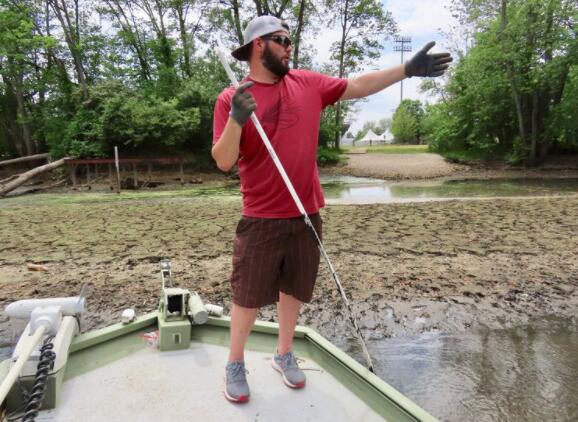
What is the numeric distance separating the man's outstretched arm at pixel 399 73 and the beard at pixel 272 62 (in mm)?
425

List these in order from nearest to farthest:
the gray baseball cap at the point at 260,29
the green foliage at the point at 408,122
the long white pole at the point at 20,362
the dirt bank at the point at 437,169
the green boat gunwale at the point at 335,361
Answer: the long white pole at the point at 20,362 < the green boat gunwale at the point at 335,361 < the gray baseball cap at the point at 260,29 < the dirt bank at the point at 437,169 < the green foliage at the point at 408,122

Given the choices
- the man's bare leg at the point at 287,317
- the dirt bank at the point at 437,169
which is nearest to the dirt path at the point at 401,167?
the dirt bank at the point at 437,169

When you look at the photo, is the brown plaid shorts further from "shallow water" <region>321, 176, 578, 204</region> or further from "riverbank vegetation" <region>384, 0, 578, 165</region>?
"riverbank vegetation" <region>384, 0, 578, 165</region>

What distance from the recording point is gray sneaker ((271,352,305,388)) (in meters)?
2.40

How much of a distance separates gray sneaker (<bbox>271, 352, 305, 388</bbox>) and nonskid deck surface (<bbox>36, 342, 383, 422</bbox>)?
0.03 metres

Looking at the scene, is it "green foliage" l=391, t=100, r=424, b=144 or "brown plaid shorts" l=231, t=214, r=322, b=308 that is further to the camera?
"green foliage" l=391, t=100, r=424, b=144

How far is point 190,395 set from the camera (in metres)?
2.33

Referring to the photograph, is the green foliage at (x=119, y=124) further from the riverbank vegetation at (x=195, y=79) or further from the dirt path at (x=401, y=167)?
the dirt path at (x=401, y=167)

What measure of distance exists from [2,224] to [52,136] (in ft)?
40.6

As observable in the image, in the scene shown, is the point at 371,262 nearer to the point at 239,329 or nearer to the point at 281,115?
Result: the point at 239,329

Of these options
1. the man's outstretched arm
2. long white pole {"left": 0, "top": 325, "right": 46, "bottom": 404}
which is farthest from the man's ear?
long white pole {"left": 0, "top": 325, "right": 46, "bottom": 404}

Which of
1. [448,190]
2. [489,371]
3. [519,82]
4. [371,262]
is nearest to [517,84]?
[519,82]

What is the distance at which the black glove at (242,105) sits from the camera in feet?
6.43

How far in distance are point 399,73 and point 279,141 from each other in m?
0.81
